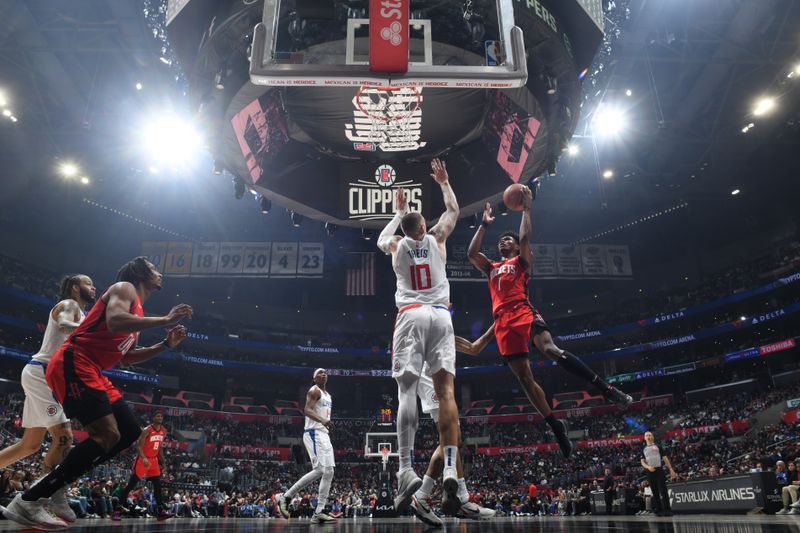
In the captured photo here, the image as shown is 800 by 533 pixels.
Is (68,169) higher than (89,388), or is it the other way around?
(68,169)

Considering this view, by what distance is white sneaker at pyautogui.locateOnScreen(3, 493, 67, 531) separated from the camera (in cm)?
367

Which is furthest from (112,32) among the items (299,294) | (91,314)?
(299,294)

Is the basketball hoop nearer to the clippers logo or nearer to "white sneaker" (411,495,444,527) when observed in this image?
the clippers logo

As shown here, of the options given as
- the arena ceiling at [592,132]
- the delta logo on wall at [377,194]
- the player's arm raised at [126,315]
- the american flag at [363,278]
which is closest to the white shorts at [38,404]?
the player's arm raised at [126,315]

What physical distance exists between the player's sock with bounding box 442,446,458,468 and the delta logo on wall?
6.31 meters

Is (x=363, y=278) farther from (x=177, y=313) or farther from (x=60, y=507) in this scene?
(x=177, y=313)

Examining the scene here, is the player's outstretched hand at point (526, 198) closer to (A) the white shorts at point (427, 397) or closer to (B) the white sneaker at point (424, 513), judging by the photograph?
(A) the white shorts at point (427, 397)

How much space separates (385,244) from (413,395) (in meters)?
1.44

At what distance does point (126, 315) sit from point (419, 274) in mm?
2339

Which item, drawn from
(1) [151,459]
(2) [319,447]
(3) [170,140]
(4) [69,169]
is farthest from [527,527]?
(4) [69,169]

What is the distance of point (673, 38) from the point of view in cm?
1542

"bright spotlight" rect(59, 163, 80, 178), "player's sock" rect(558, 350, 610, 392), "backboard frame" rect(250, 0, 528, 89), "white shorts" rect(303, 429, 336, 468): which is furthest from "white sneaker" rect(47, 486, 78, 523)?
"bright spotlight" rect(59, 163, 80, 178)

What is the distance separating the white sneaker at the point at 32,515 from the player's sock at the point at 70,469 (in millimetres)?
40

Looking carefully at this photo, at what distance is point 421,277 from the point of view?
14.9 ft
